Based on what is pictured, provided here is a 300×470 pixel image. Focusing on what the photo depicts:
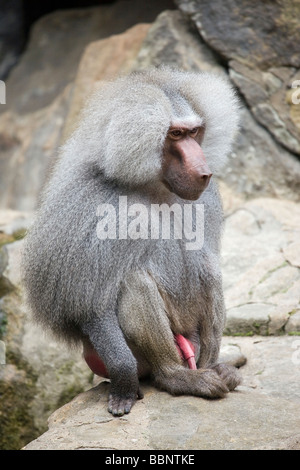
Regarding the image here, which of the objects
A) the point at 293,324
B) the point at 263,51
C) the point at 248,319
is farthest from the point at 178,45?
the point at 293,324

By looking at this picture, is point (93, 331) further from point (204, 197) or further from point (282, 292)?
point (282, 292)

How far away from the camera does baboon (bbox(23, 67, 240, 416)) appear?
11.4ft

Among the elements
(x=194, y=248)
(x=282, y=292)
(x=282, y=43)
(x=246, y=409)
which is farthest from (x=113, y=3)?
(x=246, y=409)

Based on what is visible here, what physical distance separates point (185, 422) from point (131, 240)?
96 centimetres

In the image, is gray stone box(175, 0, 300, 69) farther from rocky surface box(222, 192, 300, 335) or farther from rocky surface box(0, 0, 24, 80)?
rocky surface box(0, 0, 24, 80)

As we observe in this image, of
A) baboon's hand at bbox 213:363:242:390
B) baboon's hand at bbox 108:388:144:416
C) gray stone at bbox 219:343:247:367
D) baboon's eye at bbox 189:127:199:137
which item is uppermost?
baboon's eye at bbox 189:127:199:137

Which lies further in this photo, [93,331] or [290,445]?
[93,331]

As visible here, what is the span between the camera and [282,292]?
496cm

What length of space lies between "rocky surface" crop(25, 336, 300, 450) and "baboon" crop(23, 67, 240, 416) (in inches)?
3.6

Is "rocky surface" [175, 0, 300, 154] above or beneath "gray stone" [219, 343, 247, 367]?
above

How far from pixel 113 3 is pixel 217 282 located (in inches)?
203

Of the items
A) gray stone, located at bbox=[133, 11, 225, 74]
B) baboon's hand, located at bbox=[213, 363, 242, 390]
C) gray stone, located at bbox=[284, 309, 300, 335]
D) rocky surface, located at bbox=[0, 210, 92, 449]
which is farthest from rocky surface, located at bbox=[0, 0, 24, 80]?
baboon's hand, located at bbox=[213, 363, 242, 390]

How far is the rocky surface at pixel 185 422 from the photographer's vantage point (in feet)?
10.2

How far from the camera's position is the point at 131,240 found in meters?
3.51
